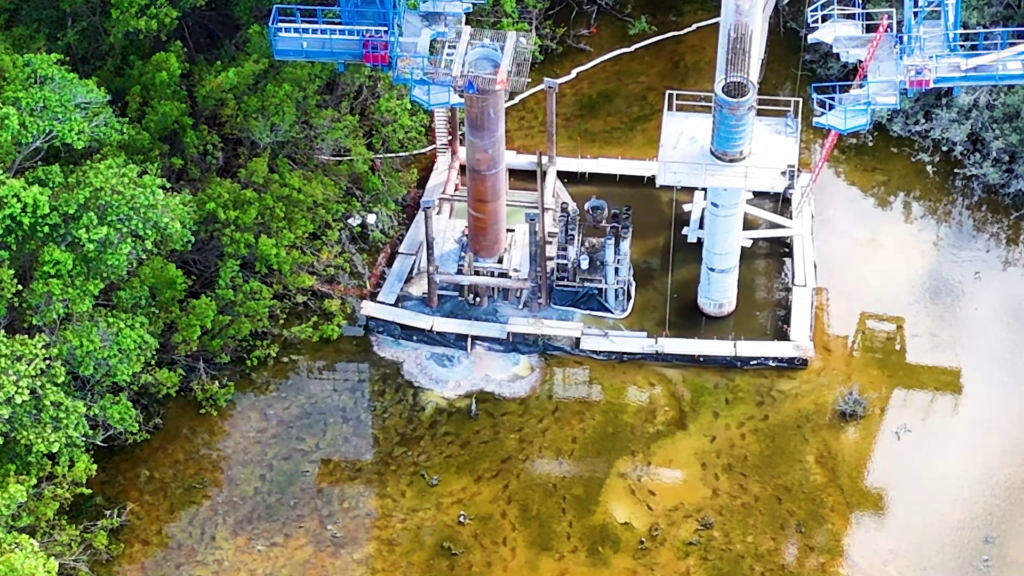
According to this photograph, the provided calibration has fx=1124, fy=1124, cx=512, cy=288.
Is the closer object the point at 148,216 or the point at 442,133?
the point at 148,216

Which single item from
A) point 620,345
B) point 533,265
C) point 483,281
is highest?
point 533,265

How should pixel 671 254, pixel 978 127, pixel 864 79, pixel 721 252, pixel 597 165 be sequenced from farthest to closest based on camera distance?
pixel 978 127 < pixel 597 165 < pixel 671 254 < pixel 721 252 < pixel 864 79

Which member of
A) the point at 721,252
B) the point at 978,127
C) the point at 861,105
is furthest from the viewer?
the point at 978,127

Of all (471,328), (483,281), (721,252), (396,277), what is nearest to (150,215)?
(396,277)

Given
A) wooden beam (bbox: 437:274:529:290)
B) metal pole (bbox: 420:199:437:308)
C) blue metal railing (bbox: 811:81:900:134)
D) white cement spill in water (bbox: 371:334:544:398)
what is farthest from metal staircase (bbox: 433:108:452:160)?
blue metal railing (bbox: 811:81:900:134)

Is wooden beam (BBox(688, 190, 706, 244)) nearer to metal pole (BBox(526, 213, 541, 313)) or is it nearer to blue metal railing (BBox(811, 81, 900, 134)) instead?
metal pole (BBox(526, 213, 541, 313))

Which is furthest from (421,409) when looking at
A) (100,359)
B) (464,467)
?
(100,359)

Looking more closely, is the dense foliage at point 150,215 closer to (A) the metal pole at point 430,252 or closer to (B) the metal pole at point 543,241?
(A) the metal pole at point 430,252

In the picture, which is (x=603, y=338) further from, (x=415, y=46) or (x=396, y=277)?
(x=415, y=46)
